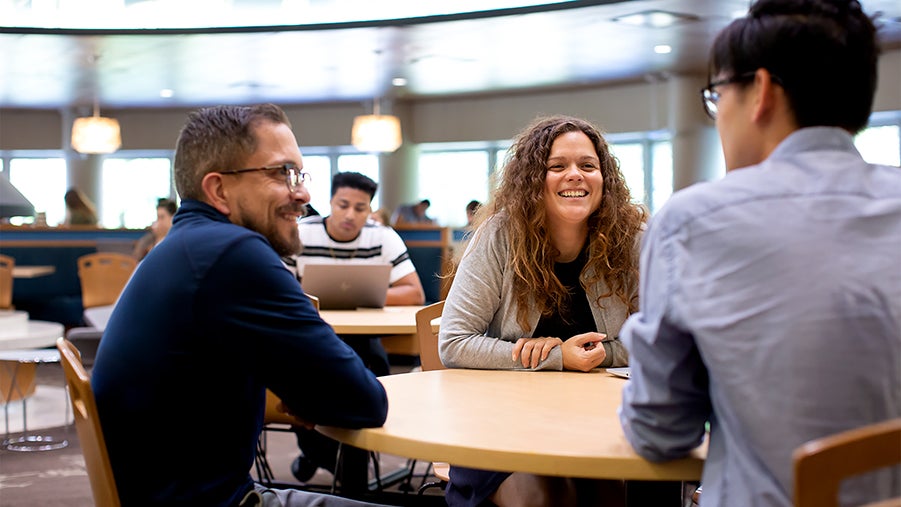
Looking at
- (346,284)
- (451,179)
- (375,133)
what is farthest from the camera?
Answer: (451,179)

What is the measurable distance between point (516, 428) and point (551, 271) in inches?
30.2

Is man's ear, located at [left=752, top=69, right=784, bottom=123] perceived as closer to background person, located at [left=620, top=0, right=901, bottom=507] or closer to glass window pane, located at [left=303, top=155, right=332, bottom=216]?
background person, located at [left=620, top=0, right=901, bottom=507]

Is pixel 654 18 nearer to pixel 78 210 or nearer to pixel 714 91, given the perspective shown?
pixel 78 210

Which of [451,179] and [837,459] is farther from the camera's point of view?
[451,179]

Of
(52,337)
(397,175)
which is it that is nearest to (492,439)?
(52,337)

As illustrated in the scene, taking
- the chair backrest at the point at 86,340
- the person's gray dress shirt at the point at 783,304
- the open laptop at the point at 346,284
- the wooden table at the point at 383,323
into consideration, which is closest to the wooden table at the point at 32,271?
the chair backrest at the point at 86,340

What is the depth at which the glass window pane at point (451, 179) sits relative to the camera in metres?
14.5

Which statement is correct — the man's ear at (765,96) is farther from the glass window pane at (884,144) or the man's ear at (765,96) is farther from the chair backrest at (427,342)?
the glass window pane at (884,144)

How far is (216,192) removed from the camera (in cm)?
161

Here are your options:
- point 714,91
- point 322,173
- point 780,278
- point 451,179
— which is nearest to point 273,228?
point 714,91

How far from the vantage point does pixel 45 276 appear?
886 cm

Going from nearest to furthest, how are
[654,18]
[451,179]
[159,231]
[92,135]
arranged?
[159,231], [654,18], [92,135], [451,179]

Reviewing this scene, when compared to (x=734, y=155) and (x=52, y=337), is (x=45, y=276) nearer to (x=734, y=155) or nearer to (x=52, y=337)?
(x=52, y=337)

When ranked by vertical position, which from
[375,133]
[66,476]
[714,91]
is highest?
[375,133]
